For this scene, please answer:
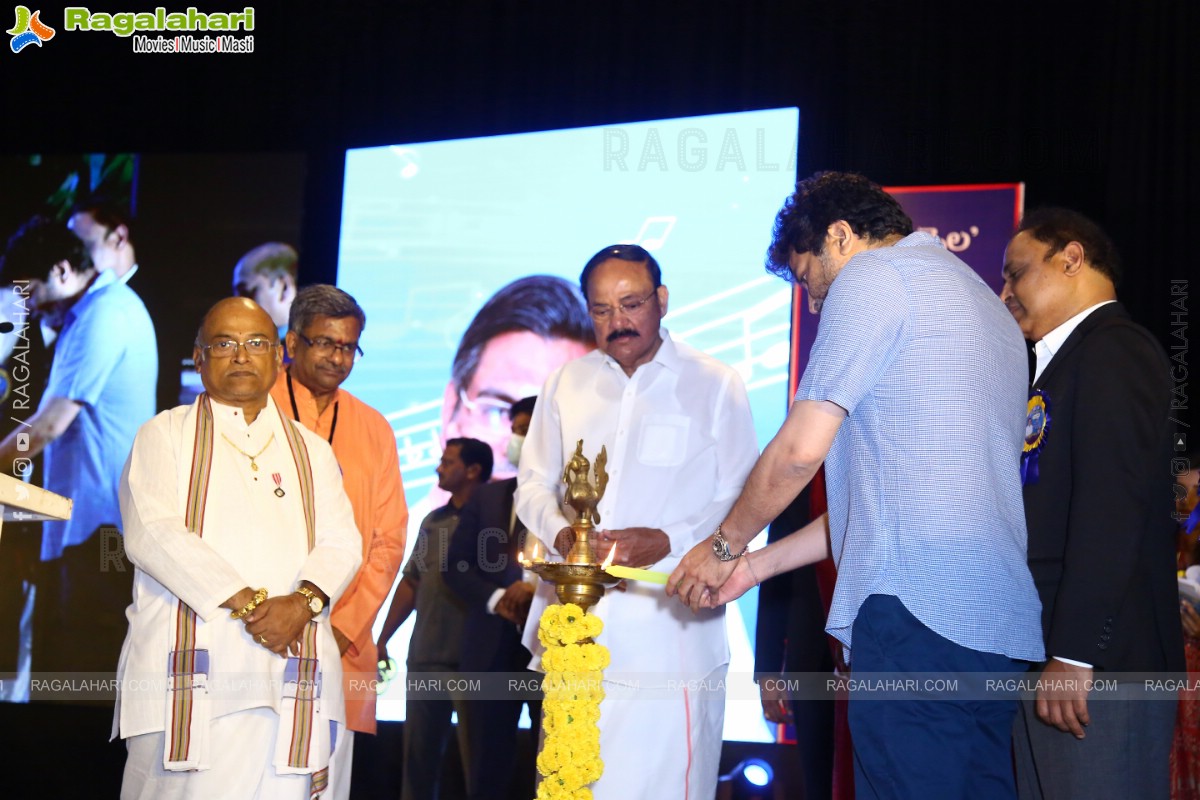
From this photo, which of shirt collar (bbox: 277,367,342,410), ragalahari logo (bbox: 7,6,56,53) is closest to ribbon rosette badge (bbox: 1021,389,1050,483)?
shirt collar (bbox: 277,367,342,410)

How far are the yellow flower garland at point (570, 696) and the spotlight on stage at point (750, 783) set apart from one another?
242 centimetres

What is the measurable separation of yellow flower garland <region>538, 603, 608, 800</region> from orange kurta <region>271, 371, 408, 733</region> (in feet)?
4.76

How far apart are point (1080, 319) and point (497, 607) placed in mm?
2845

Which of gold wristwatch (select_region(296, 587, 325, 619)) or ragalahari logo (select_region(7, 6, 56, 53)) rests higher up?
ragalahari logo (select_region(7, 6, 56, 53))

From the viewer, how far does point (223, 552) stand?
2967 mm

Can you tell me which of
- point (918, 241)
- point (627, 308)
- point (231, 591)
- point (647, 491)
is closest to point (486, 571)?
point (647, 491)

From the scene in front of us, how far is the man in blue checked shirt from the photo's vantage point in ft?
6.84

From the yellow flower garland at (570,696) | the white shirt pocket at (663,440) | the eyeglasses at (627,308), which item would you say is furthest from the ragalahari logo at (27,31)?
the yellow flower garland at (570,696)

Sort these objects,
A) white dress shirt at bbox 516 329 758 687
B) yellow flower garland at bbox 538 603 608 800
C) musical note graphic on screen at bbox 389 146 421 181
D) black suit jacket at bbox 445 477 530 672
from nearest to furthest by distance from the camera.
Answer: yellow flower garland at bbox 538 603 608 800
white dress shirt at bbox 516 329 758 687
black suit jacket at bbox 445 477 530 672
musical note graphic on screen at bbox 389 146 421 181

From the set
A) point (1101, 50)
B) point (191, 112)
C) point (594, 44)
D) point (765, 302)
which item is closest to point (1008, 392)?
point (765, 302)

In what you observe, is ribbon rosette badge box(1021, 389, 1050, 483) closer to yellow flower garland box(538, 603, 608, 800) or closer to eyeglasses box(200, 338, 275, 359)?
yellow flower garland box(538, 603, 608, 800)

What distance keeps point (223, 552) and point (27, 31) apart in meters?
5.34

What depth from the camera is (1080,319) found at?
271cm

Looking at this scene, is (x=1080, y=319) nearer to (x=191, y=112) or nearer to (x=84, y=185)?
(x=191, y=112)
